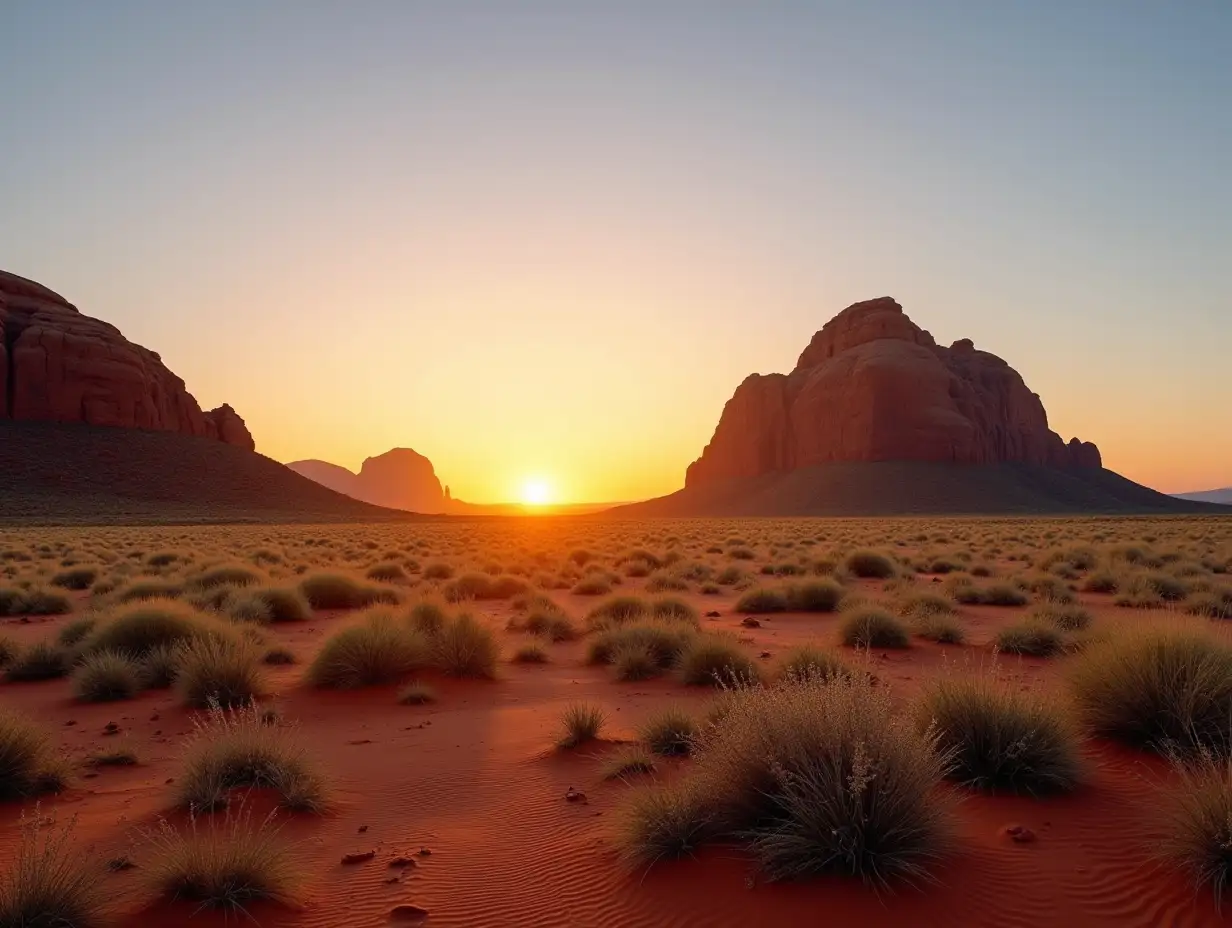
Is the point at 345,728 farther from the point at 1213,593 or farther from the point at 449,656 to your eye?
the point at 1213,593

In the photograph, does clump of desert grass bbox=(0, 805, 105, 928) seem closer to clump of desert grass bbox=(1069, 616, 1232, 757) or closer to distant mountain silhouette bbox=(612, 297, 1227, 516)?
clump of desert grass bbox=(1069, 616, 1232, 757)

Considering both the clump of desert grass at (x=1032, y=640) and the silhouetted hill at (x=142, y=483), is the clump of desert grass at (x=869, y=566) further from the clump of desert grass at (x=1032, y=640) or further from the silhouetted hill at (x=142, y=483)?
the silhouetted hill at (x=142, y=483)

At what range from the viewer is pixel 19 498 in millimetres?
71562

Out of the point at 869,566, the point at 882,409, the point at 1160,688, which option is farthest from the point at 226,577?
the point at 882,409

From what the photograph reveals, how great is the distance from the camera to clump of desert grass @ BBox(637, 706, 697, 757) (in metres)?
6.75

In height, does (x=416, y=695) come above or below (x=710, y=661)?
below

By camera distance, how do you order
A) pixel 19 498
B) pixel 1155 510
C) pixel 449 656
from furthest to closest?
pixel 1155 510 < pixel 19 498 < pixel 449 656

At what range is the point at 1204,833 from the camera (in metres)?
4.12

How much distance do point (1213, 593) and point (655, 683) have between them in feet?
41.5

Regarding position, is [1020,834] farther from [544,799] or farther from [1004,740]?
[544,799]

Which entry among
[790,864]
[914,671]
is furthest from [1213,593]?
[790,864]

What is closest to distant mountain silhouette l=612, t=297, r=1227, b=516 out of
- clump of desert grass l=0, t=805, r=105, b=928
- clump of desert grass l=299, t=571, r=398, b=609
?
clump of desert grass l=299, t=571, r=398, b=609

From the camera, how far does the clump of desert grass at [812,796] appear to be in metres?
4.26

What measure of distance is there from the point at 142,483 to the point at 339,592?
8008cm
